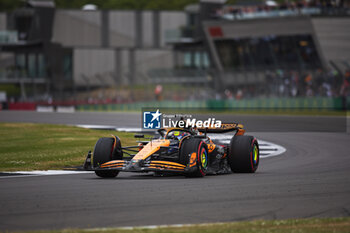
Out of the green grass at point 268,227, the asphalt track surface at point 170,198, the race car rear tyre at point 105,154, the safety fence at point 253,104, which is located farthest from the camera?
the safety fence at point 253,104

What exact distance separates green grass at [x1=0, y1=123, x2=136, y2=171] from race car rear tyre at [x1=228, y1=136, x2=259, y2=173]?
→ 4.06m

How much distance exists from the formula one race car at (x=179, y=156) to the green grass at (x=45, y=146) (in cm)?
259

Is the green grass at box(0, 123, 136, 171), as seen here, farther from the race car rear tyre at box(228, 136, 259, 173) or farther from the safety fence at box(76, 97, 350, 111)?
the safety fence at box(76, 97, 350, 111)

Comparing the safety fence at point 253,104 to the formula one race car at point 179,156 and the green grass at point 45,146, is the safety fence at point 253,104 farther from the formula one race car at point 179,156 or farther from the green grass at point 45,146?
the formula one race car at point 179,156

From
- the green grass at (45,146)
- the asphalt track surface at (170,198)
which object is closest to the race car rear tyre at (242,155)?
the asphalt track surface at (170,198)

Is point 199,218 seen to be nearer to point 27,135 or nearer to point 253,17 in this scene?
point 27,135

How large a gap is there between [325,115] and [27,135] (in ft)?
62.6

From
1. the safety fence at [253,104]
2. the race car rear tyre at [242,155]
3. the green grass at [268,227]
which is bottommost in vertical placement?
the safety fence at [253,104]

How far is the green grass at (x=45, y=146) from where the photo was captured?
51.5 feet

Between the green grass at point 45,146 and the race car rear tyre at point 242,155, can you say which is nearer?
the race car rear tyre at point 242,155

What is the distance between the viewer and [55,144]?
64.5 ft

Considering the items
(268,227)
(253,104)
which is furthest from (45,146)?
(253,104)

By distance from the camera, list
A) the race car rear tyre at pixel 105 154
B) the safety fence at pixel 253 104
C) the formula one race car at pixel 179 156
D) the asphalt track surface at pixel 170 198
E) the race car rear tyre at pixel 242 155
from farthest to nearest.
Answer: the safety fence at pixel 253 104 < the race car rear tyre at pixel 242 155 < the race car rear tyre at pixel 105 154 < the formula one race car at pixel 179 156 < the asphalt track surface at pixel 170 198

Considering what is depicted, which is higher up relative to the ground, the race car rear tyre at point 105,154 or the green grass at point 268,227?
the green grass at point 268,227
